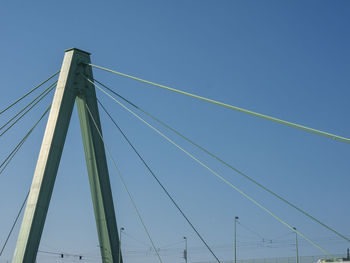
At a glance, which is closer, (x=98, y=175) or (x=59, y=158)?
(x=59, y=158)

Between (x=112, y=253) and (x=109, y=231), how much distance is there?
107 centimetres

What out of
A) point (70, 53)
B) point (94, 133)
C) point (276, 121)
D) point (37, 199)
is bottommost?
point (37, 199)

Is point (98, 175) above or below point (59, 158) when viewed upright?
below

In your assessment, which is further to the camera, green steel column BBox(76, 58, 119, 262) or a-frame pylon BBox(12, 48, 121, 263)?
green steel column BBox(76, 58, 119, 262)

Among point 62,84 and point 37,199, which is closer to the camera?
point 37,199

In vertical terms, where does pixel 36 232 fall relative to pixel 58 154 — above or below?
below

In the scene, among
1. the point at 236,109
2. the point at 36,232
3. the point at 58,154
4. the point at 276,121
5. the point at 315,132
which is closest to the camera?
the point at 315,132

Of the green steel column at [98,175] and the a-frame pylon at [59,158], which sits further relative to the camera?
the green steel column at [98,175]

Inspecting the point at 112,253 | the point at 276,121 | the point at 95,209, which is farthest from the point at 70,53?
the point at 276,121

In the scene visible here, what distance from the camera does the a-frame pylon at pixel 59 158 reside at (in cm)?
2691

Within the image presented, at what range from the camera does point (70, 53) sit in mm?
31062

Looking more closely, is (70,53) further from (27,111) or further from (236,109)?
(236,109)

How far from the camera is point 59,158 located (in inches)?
1128

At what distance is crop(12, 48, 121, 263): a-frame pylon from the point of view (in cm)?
2691
